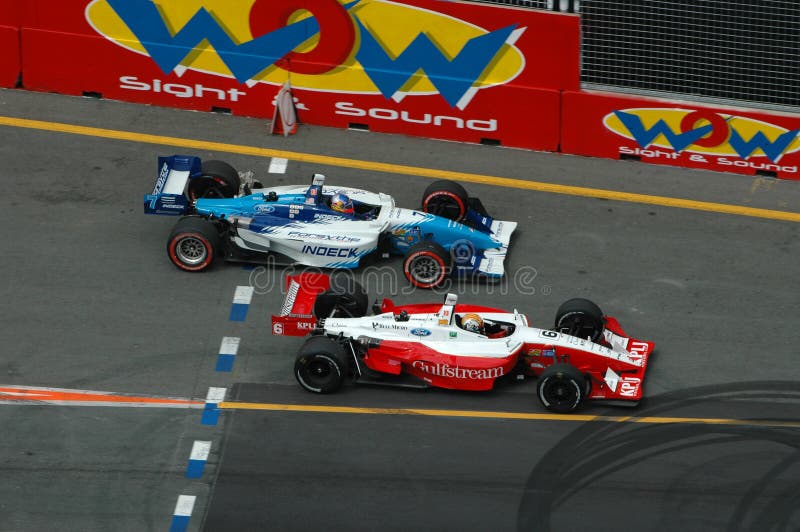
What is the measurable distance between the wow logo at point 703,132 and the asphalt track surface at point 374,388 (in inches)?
19.0

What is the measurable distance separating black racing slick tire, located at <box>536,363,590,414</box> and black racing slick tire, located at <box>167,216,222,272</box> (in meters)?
5.19

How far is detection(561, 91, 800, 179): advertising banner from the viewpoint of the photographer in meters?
21.6

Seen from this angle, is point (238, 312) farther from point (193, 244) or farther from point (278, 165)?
point (278, 165)

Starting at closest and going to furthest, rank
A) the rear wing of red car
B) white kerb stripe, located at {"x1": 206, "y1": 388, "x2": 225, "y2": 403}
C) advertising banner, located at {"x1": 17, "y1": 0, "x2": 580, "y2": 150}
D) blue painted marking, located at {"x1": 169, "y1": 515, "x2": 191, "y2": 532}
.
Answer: blue painted marking, located at {"x1": 169, "y1": 515, "x2": 191, "y2": 532}, white kerb stripe, located at {"x1": 206, "y1": 388, "x2": 225, "y2": 403}, the rear wing of red car, advertising banner, located at {"x1": 17, "y1": 0, "x2": 580, "y2": 150}

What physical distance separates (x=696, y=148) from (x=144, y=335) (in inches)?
373

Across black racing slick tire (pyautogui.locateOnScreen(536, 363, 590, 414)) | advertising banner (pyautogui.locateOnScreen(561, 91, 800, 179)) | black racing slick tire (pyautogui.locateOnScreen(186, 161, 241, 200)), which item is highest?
advertising banner (pyautogui.locateOnScreen(561, 91, 800, 179))

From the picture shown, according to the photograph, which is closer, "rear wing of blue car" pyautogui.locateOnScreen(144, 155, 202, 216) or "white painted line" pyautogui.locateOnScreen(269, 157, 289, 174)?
"rear wing of blue car" pyautogui.locateOnScreen(144, 155, 202, 216)

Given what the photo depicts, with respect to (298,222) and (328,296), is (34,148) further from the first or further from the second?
(328,296)

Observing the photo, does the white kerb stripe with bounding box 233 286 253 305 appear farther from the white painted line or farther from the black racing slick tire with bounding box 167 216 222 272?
the white painted line

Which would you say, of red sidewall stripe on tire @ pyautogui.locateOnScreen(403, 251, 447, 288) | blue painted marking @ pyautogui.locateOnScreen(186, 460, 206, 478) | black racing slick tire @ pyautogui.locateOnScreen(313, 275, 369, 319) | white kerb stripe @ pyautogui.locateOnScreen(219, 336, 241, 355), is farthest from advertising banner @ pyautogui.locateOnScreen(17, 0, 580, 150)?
blue painted marking @ pyautogui.locateOnScreen(186, 460, 206, 478)

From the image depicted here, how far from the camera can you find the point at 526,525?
50.2 ft

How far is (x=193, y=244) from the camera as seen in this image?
1916cm

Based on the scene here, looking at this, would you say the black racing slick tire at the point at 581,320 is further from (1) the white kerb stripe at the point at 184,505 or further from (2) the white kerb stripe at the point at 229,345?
(1) the white kerb stripe at the point at 184,505

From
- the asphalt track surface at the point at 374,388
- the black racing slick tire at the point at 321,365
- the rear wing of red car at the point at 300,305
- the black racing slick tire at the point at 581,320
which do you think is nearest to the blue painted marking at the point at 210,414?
the asphalt track surface at the point at 374,388
